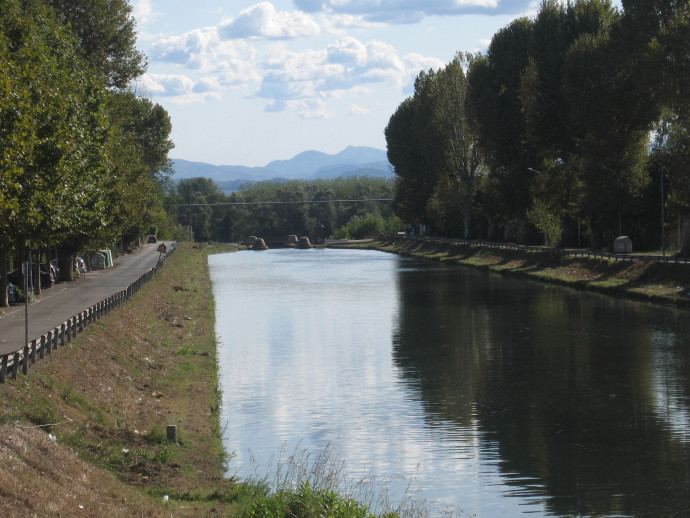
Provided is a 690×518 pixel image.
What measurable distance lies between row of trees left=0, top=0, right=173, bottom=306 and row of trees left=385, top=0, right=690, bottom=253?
98.2ft

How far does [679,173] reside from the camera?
52719 millimetres

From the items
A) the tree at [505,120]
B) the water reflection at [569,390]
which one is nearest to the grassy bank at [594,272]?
the water reflection at [569,390]

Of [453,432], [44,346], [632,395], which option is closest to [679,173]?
[632,395]

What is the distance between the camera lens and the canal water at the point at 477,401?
1992 centimetres

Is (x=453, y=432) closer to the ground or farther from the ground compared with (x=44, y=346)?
closer to the ground

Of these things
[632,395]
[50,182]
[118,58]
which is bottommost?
[632,395]

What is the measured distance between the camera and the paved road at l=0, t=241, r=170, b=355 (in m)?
31.5

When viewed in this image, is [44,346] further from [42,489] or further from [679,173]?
[679,173]

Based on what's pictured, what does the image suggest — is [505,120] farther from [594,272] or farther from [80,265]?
[80,265]

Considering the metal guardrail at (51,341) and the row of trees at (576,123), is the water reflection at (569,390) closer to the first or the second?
the metal guardrail at (51,341)

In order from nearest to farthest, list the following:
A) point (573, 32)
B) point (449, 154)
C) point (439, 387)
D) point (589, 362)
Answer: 1. point (439, 387)
2. point (589, 362)
3. point (573, 32)
4. point (449, 154)

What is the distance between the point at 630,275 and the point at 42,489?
48.6 m

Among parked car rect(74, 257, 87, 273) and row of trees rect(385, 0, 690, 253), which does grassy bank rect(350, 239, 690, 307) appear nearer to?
row of trees rect(385, 0, 690, 253)

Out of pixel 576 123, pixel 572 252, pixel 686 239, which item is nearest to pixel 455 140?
pixel 572 252
